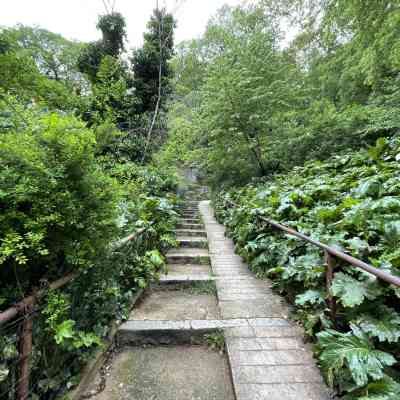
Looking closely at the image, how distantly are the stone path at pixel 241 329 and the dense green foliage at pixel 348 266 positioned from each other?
157 millimetres

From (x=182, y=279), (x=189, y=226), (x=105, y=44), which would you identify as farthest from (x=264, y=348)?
(x=105, y=44)

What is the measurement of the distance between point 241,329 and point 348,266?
937mm

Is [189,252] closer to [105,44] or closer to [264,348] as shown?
[264,348]

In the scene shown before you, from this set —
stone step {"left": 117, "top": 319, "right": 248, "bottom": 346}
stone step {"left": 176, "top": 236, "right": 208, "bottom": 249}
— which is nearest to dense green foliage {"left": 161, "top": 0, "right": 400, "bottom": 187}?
stone step {"left": 176, "top": 236, "right": 208, "bottom": 249}

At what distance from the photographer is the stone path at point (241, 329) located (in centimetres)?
125

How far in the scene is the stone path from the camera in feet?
4.09

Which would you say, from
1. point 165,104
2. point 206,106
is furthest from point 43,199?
point 165,104

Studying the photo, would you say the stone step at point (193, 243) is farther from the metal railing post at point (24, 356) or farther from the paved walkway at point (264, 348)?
the metal railing post at point (24, 356)

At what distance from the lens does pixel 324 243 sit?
5.02ft

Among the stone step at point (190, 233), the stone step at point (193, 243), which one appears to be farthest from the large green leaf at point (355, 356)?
the stone step at point (190, 233)

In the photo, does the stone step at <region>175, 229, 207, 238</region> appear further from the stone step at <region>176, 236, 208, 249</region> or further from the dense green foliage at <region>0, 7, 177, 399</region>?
the dense green foliage at <region>0, 7, 177, 399</region>

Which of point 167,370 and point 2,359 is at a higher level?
point 2,359

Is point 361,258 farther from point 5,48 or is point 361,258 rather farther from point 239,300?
point 5,48

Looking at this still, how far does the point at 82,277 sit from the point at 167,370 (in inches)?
33.2
